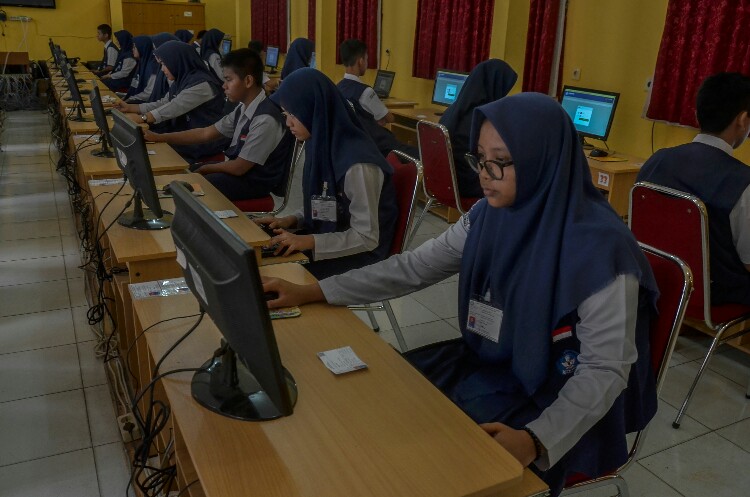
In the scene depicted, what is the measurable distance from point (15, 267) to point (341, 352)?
9.67ft

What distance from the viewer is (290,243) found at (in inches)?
83.7

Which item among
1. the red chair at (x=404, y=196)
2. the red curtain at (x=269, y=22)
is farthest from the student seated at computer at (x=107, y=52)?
the red chair at (x=404, y=196)

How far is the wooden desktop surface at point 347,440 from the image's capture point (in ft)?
3.17

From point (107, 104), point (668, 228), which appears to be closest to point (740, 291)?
point (668, 228)

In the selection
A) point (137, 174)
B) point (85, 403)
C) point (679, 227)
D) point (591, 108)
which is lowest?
point (85, 403)

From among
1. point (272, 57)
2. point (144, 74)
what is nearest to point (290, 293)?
point (144, 74)

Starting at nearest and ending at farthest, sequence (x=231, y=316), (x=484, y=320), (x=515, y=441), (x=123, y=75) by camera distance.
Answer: (x=231, y=316) → (x=515, y=441) → (x=484, y=320) → (x=123, y=75)

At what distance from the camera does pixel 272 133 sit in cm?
320

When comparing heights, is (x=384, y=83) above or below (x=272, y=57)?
below

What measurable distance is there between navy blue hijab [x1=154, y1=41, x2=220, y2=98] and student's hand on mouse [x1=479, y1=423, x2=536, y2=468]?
3934mm

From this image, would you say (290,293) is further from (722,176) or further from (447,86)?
(447,86)

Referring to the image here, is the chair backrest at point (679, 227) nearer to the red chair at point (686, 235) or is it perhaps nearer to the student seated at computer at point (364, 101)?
the red chair at point (686, 235)

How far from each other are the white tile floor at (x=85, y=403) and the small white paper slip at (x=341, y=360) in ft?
3.28

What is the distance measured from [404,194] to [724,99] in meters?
1.24
